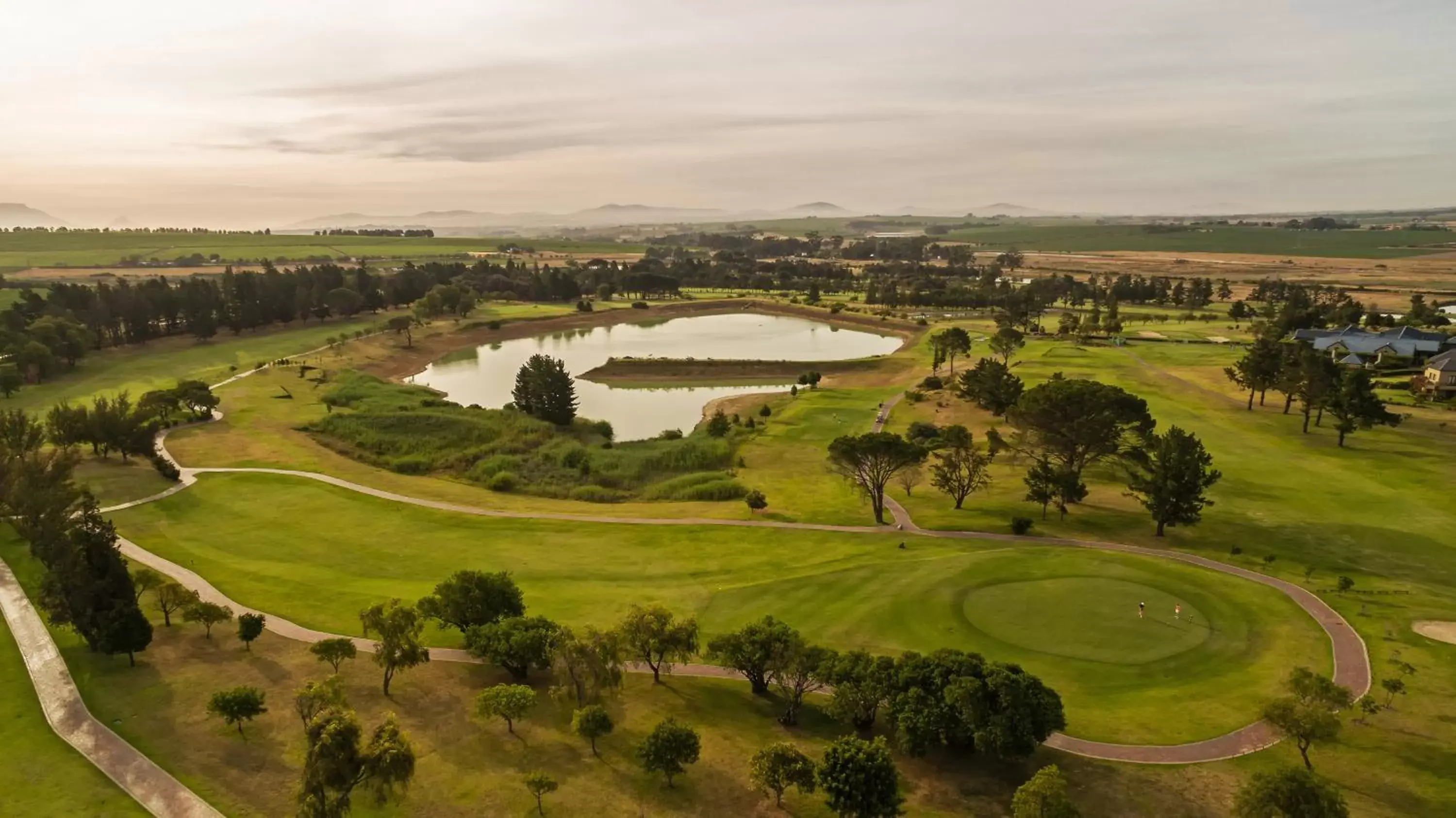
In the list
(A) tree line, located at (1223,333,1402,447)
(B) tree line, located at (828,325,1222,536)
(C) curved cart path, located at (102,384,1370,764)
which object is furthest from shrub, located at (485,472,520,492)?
(A) tree line, located at (1223,333,1402,447)

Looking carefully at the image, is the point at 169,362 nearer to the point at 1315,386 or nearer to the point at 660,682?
the point at 660,682

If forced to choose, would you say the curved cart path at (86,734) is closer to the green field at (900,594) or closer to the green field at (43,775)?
the green field at (43,775)

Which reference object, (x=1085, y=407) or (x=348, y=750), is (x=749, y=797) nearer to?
(x=348, y=750)

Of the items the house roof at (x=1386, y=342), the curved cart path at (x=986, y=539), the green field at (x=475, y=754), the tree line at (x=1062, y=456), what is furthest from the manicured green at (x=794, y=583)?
the house roof at (x=1386, y=342)

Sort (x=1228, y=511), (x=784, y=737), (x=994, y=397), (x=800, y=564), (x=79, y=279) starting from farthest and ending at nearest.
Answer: (x=79, y=279), (x=994, y=397), (x=1228, y=511), (x=800, y=564), (x=784, y=737)

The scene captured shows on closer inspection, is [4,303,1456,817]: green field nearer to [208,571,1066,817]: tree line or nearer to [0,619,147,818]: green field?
[208,571,1066,817]: tree line

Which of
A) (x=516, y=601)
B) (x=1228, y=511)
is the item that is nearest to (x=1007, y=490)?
(x=1228, y=511)

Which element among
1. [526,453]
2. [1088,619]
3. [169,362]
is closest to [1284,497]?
[1088,619]
